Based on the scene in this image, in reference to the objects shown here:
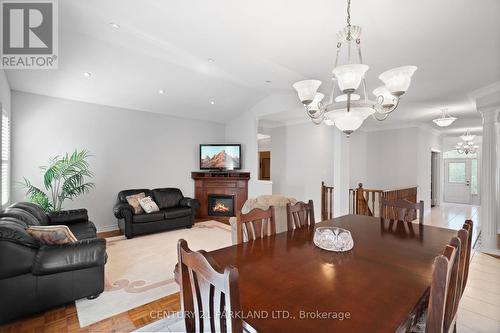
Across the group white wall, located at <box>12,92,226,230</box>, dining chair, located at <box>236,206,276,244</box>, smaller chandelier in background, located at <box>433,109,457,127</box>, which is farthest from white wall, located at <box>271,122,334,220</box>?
dining chair, located at <box>236,206,276,244</box>

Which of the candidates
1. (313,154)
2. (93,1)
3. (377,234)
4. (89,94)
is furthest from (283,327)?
(313,154)

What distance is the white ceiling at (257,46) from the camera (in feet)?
6.76

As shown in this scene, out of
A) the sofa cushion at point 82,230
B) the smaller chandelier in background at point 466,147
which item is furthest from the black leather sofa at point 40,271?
the smaller chandelier in background at point 466,147

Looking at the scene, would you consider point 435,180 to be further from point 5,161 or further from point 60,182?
point 5,161

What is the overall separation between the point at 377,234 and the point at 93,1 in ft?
11.1

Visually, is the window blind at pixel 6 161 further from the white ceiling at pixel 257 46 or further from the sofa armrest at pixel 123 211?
the sofa armrest at pixel 123 211

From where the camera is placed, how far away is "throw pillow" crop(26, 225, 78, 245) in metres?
2.30

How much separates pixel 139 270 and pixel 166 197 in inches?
94.7

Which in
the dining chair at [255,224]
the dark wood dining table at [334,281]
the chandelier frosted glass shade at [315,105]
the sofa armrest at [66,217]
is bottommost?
the sofa armrest at [66,217]

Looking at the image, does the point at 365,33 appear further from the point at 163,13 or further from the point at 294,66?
the point at 163,13

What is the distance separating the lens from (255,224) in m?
2.11

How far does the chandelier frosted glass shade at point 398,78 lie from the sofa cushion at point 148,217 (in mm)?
4350

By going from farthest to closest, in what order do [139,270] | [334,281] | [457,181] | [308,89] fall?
[457,181] < [139,270] < [308,89] < [334,281]

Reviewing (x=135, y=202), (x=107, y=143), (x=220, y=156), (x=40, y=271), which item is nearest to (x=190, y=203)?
(x=135, y=202)
